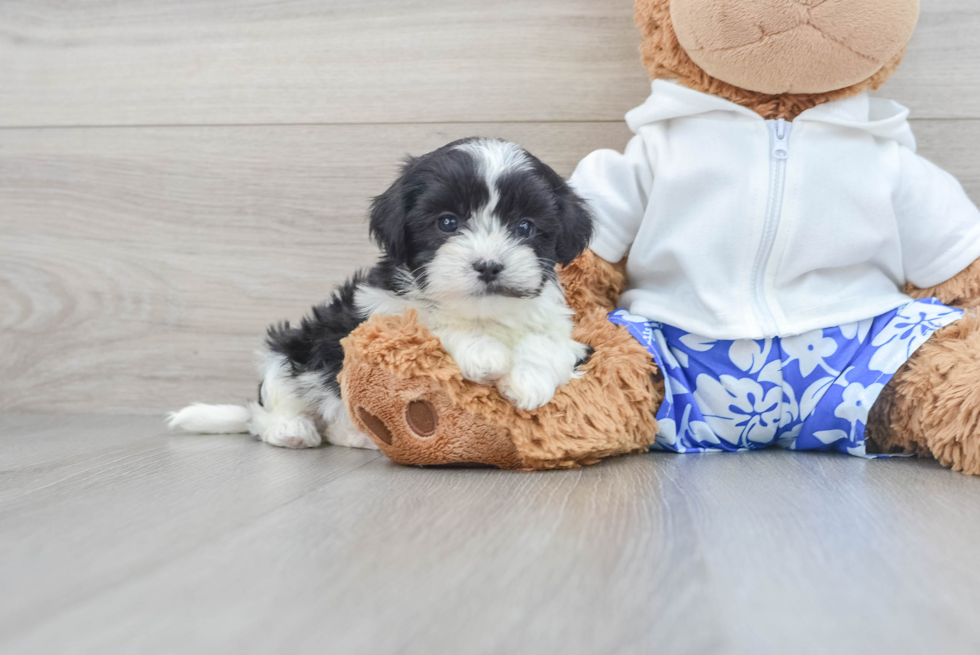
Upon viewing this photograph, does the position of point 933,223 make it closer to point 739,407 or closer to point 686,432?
point 739,407

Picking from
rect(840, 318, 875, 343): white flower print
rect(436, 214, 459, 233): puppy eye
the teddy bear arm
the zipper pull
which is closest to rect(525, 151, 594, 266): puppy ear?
rect(436, 214, 459, 233): puppy eye

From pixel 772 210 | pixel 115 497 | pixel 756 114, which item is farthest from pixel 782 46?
pixel 115 497

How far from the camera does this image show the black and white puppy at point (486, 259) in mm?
1264

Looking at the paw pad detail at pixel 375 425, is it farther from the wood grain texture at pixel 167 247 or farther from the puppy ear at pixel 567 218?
the wood grain texture at pixel 167 247

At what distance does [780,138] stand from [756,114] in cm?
7

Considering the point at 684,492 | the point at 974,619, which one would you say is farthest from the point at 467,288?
the point at 974,619

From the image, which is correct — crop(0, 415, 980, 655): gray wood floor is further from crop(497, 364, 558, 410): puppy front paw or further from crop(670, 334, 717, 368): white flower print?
crop(670, 334, 717, 368): white flower print

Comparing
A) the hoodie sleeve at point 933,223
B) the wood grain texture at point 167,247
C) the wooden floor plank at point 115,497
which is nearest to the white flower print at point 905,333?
the hoodie sleeve at point 933,223

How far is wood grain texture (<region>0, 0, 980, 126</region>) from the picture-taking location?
1.89 m

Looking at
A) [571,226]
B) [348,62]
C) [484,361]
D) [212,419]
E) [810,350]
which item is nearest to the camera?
[484,361]

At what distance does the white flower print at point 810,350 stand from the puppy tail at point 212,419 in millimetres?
1154

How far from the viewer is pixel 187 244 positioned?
207 cm

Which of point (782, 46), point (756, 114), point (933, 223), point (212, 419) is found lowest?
point (212, 419)

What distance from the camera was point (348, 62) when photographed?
6.52 feet
